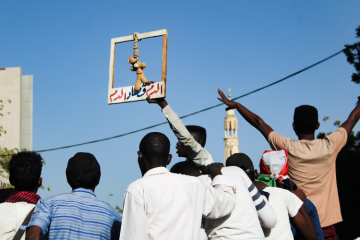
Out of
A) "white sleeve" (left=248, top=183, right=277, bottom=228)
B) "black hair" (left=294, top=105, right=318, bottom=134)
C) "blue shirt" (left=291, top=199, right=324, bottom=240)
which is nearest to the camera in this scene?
"white sleeve" (left=248, top=183, right=277, bottom=228)

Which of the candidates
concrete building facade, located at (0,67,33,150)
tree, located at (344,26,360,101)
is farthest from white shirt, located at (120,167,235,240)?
concrete building facade, located at (0,67,33,150)

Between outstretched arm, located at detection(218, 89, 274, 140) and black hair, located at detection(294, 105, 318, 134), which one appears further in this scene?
outstretched arm, located at detection(218, 89, 274, 140)

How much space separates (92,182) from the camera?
9.80 ft

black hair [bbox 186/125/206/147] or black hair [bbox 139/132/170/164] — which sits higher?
black hair [bbox 186/125/206/147]

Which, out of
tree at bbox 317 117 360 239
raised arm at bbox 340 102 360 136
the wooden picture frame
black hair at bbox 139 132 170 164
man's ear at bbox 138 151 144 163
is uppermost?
the wooden picture frame

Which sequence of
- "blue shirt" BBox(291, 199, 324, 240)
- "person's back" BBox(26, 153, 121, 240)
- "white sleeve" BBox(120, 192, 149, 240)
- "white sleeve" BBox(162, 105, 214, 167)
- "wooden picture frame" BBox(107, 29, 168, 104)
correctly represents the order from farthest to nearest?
"wooden picture frame" BBox(107, 29, 168, 104) → "white sleeve" BBox(162, 105, 214, 167) → "blue shirt" BBox(291, 199, 324, 240) → "person's back" BBox(26, 153, 121, 240) → "white sleeve" BBox(120, 192, 149, 240)

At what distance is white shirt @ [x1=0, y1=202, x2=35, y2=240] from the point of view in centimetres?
298

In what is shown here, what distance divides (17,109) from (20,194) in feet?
75.6

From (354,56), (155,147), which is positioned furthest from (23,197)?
(354,56)

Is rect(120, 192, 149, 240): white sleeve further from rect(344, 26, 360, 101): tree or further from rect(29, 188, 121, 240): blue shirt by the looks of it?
rect(344, 26, 360, 101): tree

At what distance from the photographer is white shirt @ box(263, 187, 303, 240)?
3.10 metres

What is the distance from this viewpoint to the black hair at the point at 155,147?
2680 millimetres

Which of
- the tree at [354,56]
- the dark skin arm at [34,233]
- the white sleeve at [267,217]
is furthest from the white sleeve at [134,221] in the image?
the tree at [354,56]

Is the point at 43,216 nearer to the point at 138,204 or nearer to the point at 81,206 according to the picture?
the point at 81,206
